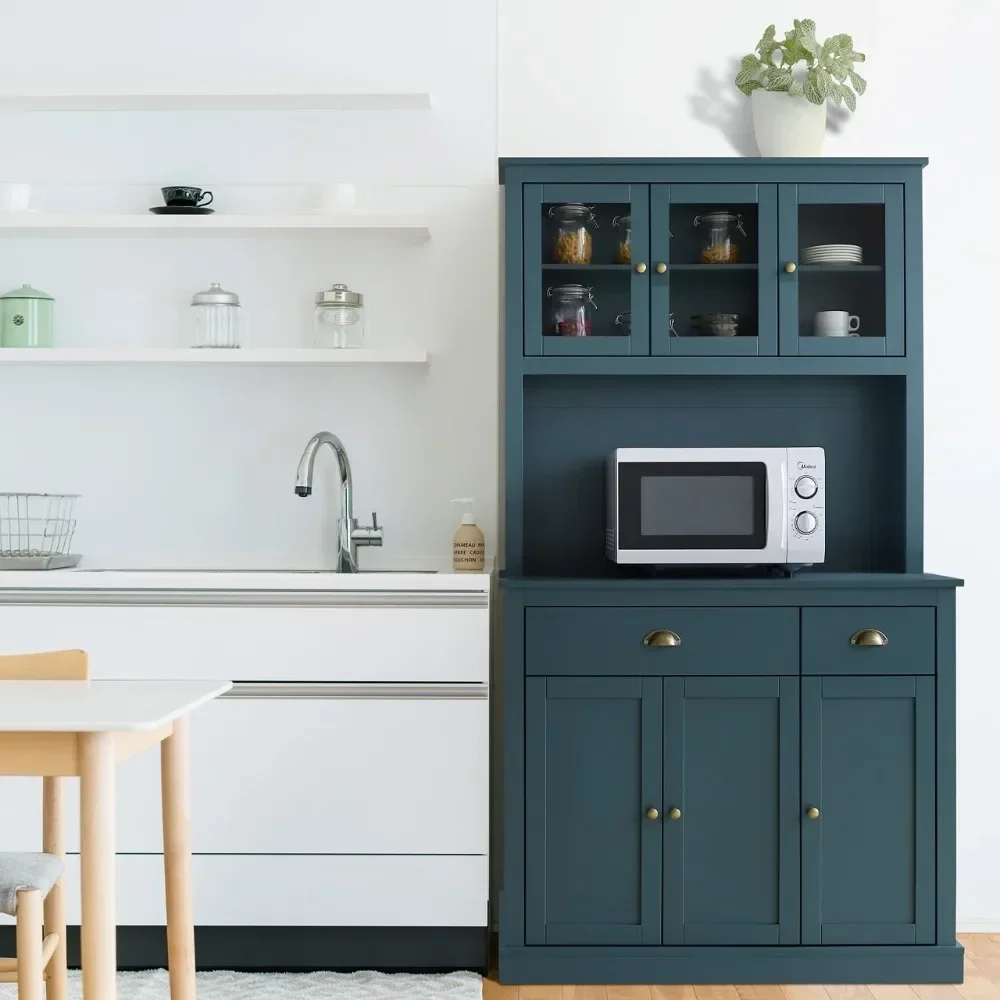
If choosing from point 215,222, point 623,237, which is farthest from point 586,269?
point 215,222

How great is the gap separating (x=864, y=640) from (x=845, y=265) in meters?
0.96

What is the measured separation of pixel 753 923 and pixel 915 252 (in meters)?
1.73

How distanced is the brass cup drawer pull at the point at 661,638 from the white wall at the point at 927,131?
939 mm

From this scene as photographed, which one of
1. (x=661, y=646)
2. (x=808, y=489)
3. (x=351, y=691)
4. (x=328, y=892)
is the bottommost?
(x=328, y=892)

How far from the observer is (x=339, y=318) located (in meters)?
3.04

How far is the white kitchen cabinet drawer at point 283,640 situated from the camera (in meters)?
2.68

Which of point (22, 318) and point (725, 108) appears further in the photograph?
point (725, 108)

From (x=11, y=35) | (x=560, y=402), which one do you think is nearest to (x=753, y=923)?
(x=560, y=402)

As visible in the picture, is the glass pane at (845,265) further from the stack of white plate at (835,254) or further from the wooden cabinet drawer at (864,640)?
the wooden cabinet drawer at (864,640)

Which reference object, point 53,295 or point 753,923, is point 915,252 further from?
point 53,295

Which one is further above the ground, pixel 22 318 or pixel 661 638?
pixel 22 318

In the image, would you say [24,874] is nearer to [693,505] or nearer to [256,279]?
[693,505]

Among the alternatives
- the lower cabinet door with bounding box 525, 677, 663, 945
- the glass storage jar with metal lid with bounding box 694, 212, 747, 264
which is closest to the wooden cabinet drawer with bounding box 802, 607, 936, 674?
the lower cabinet door with bounding box 525, 677, 663, 945

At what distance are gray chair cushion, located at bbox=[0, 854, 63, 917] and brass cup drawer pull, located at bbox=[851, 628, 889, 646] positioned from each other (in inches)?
71.0
